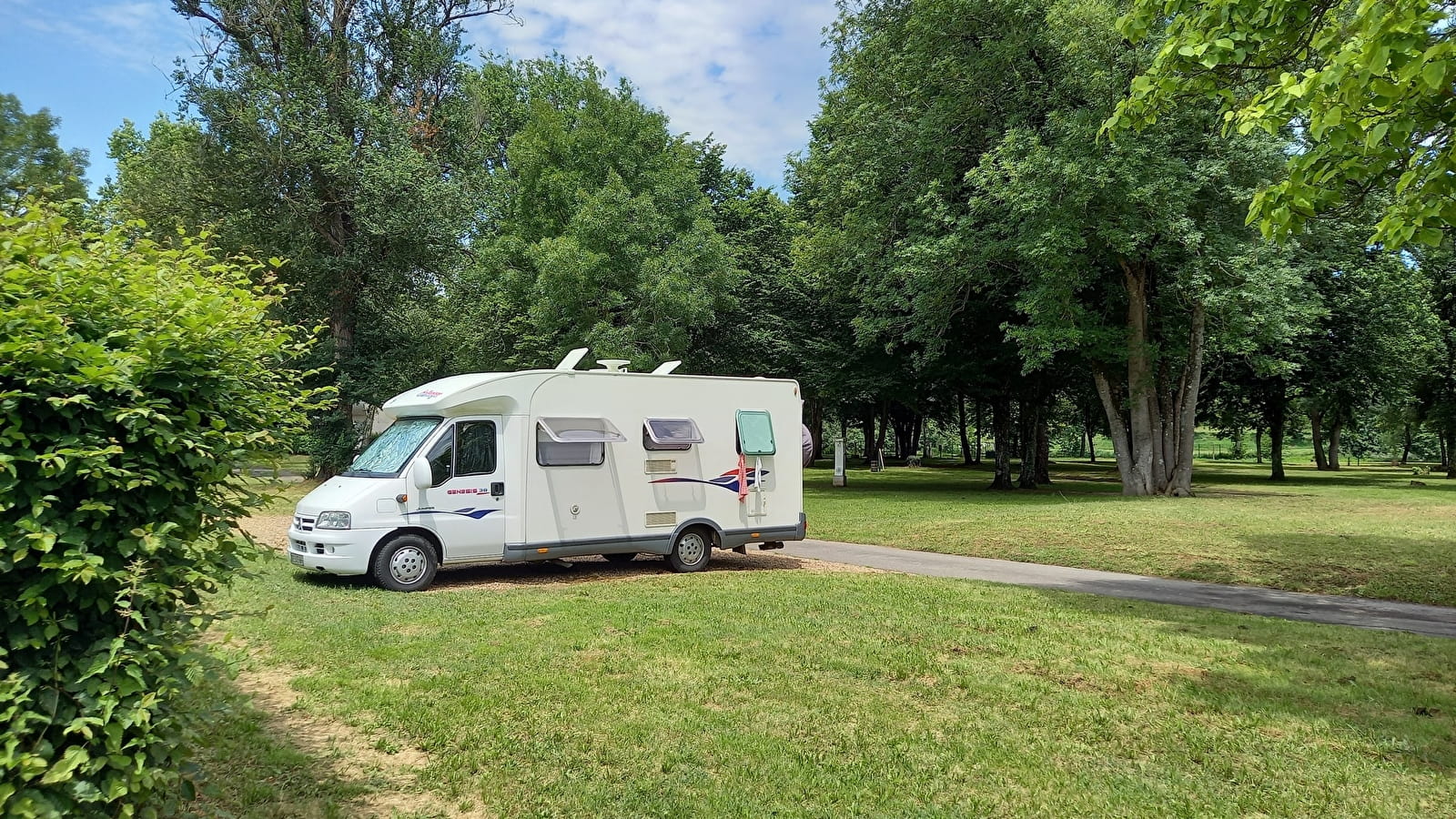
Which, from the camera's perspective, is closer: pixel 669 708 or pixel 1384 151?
pixel 669 708

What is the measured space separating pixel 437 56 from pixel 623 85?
6.93 metres

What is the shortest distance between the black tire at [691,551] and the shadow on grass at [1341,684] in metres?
5.93

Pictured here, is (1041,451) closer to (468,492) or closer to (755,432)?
(755,432)

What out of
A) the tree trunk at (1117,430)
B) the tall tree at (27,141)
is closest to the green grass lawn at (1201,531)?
the tree trunk at (1117,430)

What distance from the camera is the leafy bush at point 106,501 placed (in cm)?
259

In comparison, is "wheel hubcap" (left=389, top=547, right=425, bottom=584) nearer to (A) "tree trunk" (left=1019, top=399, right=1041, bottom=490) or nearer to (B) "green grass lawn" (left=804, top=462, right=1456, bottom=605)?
(B) "green grass lawn" (left=804, top=462, right=1456, bottom=605)

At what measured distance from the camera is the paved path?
9.27m

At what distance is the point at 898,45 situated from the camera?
2611 cm

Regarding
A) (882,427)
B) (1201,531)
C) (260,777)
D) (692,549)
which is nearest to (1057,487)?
(882,427)

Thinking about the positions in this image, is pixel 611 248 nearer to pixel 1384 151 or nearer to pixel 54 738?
pixel 1384 151

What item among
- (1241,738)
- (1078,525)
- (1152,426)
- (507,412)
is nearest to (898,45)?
(1152,426)

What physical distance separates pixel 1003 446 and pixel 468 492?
2312 cm

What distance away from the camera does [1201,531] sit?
1548 centimetres

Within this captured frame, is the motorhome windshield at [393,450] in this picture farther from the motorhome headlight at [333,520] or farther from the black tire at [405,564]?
the black tire at [405,564]
